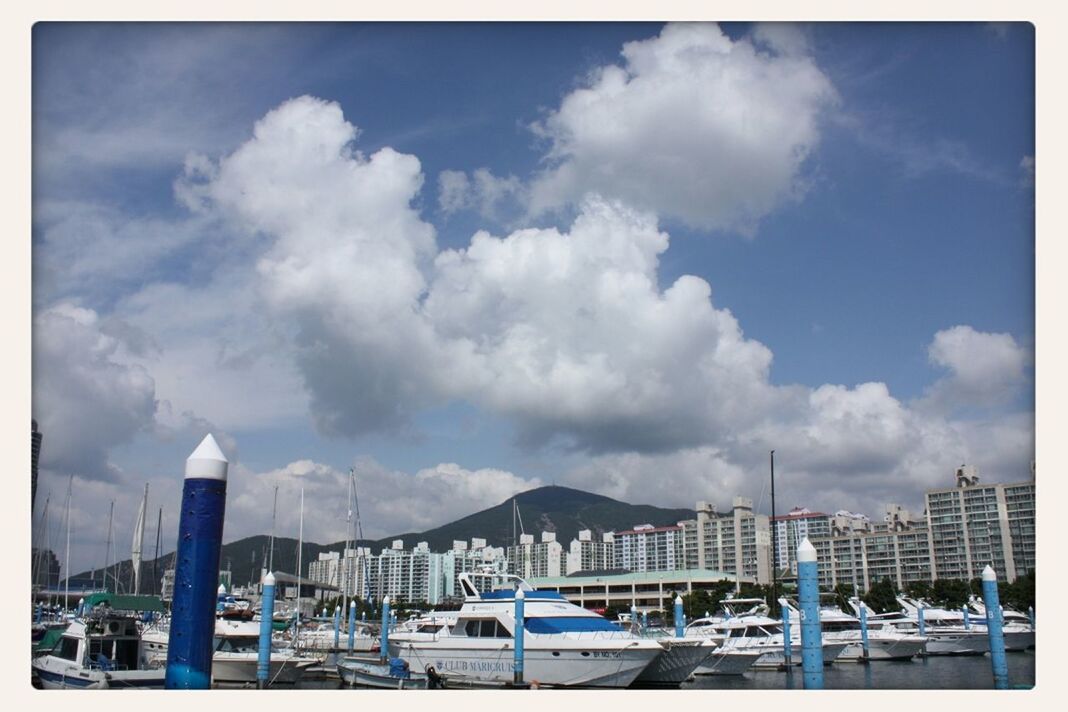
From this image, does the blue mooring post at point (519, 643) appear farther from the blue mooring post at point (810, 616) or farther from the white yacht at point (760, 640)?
the white yacht at point (760, 640)

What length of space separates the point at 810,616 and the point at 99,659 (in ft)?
34.7

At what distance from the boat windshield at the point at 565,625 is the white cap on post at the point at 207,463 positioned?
9260 millimetres

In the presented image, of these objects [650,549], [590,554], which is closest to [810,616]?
[650,549]

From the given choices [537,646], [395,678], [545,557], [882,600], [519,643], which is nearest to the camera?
[519,643]

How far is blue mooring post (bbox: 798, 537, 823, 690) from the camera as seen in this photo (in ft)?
32.6

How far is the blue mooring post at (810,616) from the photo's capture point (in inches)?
392

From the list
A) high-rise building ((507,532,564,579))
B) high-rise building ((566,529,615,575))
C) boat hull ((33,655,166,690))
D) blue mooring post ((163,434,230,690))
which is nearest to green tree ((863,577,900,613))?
boat hull ((33,655,166,690))

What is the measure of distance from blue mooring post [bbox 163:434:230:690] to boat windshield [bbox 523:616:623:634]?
8830 millimetres

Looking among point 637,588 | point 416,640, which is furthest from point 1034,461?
point 637,588

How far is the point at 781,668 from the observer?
23.2 meters

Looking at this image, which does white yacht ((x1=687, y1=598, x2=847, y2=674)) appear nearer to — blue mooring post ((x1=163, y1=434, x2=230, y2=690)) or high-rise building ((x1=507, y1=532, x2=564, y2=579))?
blue mooring post ((x1=163, y1=434, x2=230, y2=690))

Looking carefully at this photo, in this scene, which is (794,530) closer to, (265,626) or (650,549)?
(650,549)

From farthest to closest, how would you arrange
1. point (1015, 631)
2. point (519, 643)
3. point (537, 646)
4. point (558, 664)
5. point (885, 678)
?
1. point (1015, 631)
2. point (885, 678)
3. point (537, 646)
4. point (558, 664)
5. point (519, 643)

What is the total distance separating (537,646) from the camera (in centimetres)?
1703
